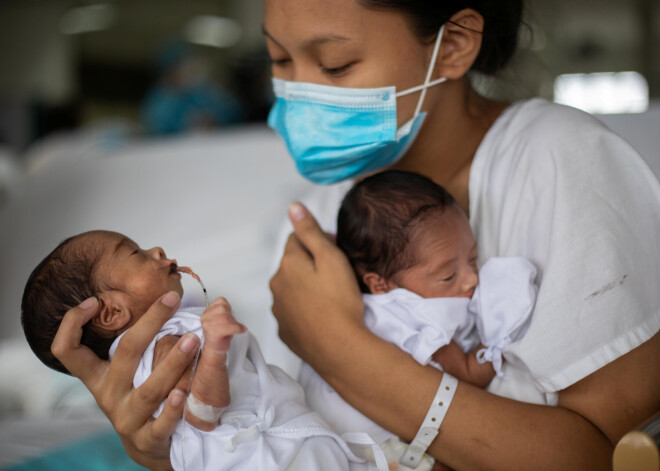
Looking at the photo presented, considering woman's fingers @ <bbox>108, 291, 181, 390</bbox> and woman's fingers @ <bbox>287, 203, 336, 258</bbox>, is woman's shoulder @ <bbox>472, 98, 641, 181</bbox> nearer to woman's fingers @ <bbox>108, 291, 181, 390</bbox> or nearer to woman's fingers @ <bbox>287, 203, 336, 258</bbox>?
woman's fingers @ <bbox>287, 203, 336, 258</bbox>

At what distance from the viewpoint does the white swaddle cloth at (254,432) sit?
2.85 ft

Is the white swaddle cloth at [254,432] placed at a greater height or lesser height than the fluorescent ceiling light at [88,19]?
lesser

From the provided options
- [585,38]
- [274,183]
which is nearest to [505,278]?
[274,183]

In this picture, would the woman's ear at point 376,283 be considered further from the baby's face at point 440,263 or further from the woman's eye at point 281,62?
the woman's eye at point 281,62

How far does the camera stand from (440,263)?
1.07 meters

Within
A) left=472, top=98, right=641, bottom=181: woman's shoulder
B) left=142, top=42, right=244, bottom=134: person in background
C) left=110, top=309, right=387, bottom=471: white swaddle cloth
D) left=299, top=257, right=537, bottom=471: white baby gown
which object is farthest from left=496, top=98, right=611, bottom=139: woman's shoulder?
left=142, top=42, right=244, bottom=134: person in background

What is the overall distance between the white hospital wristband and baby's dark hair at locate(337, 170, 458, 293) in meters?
0.22

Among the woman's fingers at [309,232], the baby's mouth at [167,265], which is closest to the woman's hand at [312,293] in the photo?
the woman's fingers at [309,232]

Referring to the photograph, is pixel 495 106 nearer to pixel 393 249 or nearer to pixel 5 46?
pixel 393 249

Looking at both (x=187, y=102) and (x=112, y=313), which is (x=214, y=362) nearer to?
(x=112, y=313)

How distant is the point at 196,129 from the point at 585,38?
246 inches

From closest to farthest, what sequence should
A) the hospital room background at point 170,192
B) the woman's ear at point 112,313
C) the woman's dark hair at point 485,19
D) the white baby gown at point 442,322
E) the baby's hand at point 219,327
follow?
the baby's hand at point 219,327
the woman's ear at point 112,313
the white baby gown at point 442,322
the woman's dark hair at point 485,19
the hospital room background at point 170,192

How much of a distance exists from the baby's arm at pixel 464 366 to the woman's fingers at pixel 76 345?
51cm

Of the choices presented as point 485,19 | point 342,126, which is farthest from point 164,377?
point 485,19
